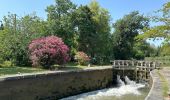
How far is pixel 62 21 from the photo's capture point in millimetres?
37281

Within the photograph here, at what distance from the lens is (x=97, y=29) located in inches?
1658

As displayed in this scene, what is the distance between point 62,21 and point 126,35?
49.2ft

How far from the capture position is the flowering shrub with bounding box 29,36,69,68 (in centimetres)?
2384

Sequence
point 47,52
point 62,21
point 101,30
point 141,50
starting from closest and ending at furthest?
point 47,52
point 62,21
point 101,30
point 141,50

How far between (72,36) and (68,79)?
54.5 ft

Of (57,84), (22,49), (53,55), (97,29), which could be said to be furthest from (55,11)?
(57,84)

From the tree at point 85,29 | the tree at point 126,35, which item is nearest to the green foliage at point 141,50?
the tree at point 126,35

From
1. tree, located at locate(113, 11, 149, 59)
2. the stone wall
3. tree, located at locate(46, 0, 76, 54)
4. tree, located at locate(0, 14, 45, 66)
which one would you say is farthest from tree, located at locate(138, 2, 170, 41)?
tree, located at locate(113, 11, 149, 59)

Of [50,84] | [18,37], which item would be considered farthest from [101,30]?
[50,84]

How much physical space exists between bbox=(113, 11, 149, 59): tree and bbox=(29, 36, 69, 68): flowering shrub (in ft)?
80.1

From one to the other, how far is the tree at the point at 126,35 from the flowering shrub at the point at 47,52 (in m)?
24.4

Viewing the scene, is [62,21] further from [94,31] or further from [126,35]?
[126,35]

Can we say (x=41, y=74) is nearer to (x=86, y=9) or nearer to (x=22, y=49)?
(x=22, y=49)

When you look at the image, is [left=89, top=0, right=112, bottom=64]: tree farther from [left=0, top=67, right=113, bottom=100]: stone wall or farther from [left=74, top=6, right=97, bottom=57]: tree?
[left=0, top=67, right=113, bottom=100]: stone wall
